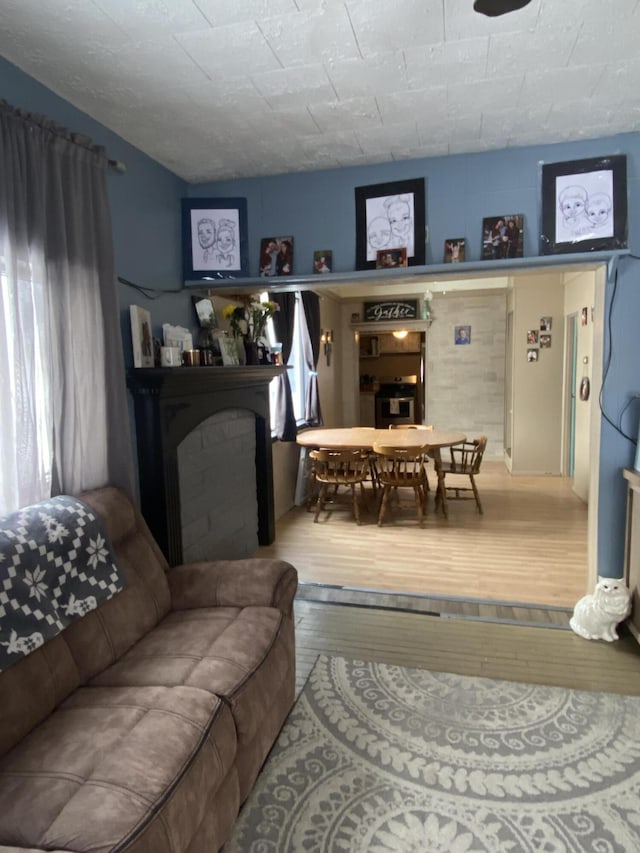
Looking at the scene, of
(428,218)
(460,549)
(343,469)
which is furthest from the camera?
(343,469)

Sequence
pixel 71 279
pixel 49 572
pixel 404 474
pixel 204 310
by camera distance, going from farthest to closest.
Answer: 1. pixel 404 474
2. pixel 204 310
3. pixel 71 279
4. pixel 49 572

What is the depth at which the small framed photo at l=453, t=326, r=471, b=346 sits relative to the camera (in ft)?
24.7

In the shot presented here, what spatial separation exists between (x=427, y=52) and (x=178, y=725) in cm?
236

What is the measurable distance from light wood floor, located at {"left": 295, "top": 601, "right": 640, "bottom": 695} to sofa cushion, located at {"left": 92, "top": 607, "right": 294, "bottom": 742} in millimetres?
574

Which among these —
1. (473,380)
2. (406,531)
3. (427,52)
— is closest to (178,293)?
(427,52)

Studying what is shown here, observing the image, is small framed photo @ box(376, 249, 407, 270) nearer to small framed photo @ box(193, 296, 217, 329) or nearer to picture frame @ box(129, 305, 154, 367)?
small framed photo @ box(193, 296, 217, 329)

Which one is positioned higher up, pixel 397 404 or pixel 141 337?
pixel 141 337

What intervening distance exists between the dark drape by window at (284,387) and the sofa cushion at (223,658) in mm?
3039

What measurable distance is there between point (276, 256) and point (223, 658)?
222 cm

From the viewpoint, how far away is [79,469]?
6.75ft

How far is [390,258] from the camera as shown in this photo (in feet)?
9.21

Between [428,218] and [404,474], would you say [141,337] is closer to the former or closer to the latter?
[428,218]

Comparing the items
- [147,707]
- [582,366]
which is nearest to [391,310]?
[582,366]

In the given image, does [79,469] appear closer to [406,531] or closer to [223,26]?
[223,26]
